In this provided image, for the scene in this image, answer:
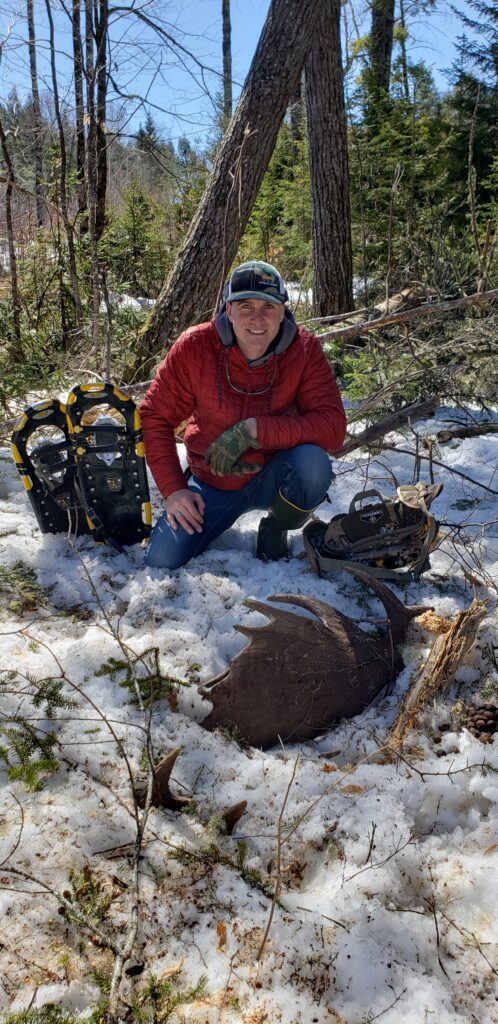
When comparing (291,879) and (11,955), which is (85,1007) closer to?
(11,955)

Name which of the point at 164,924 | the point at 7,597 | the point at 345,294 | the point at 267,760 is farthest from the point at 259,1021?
the point at 345,294

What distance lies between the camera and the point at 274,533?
120 inches

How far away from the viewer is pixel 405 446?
4.44 meters

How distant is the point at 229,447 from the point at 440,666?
4.33ft

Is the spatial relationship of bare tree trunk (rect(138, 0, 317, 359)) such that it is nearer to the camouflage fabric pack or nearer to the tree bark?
the tree bark

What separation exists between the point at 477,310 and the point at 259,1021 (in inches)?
186

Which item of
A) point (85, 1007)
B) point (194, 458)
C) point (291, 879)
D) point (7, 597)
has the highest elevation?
point (194, 458)

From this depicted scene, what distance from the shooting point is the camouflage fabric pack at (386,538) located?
279 cm

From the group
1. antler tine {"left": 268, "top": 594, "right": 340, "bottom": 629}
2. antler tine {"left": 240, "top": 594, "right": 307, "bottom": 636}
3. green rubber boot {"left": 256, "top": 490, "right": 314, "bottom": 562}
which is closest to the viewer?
antler tine {"left": 240, "top": 594, "right": 307, "bottom": 636}

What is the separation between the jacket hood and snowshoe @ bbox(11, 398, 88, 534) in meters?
0.85

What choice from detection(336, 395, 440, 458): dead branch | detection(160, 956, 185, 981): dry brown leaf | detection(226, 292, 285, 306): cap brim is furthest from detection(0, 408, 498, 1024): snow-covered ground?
detection(336, 395, 440, 458): dead branch

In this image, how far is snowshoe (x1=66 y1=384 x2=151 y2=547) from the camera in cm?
285

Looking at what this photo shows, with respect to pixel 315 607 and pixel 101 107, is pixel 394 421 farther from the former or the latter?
pixel 101 107

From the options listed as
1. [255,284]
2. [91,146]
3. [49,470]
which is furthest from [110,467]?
[91,146]
